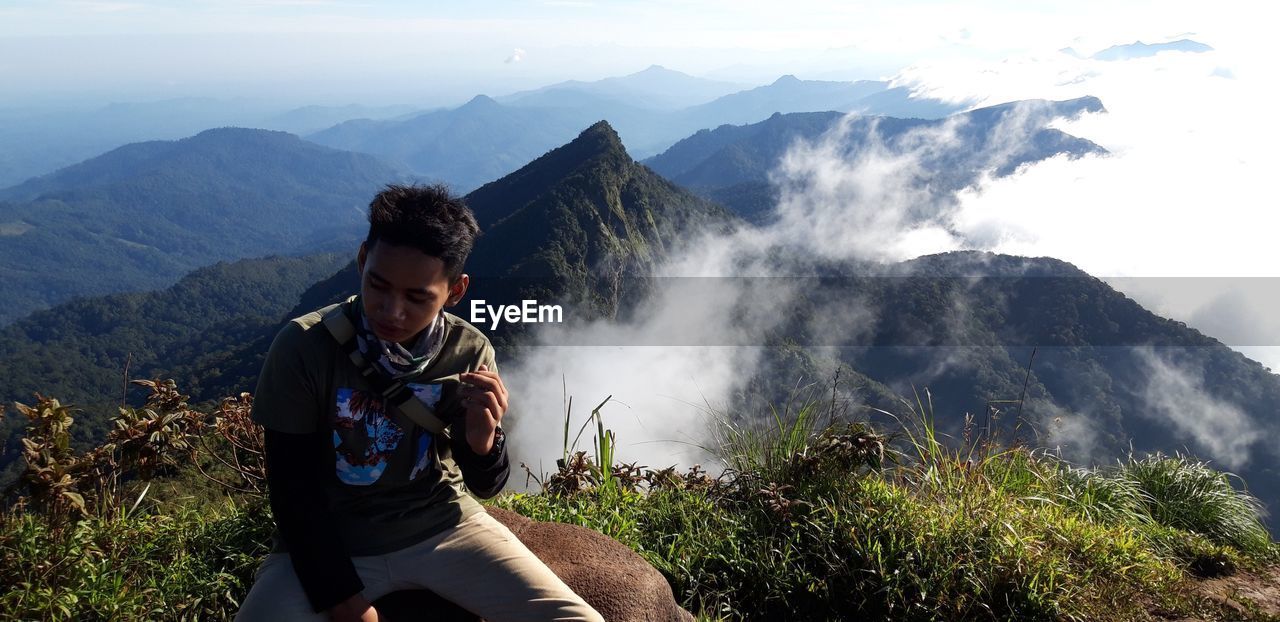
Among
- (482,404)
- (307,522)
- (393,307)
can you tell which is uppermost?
(393,307)

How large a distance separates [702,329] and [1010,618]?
106 m

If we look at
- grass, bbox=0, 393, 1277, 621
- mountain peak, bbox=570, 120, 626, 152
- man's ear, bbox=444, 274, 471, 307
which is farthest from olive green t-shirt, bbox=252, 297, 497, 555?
mountain peak, bbox=570, 120, 626, 152

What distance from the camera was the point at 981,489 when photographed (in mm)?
4141

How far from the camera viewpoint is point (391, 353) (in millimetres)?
2451

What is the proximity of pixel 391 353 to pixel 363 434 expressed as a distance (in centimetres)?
33

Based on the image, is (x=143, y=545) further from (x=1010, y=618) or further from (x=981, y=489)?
(x=981, y=489)

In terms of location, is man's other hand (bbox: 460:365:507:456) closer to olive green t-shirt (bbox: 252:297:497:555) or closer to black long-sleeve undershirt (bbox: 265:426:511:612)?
olive green t-shirt (bbox: 252:297:497:555)

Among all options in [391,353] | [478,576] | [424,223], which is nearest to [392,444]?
[391,353]

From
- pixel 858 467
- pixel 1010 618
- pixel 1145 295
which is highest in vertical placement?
pixel 858 467

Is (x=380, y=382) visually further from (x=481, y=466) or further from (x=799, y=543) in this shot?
(x=799, y=543)

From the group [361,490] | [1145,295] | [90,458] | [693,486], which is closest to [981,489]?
[693,486]

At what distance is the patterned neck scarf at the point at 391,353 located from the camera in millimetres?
2439

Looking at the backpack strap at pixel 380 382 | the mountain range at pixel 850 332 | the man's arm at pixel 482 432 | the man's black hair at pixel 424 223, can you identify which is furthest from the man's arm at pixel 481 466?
the mountain range at pixel 850 332

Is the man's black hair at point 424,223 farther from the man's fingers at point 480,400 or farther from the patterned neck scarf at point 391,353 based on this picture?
the man's fingers at point 480,400
